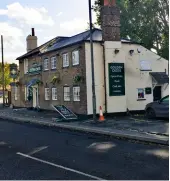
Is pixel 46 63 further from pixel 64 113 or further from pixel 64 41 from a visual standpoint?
pixel 64 113

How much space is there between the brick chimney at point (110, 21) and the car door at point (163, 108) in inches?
240

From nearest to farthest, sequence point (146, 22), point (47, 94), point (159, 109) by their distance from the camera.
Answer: point (159, 109) → point (47, 94) → point (146, 22)

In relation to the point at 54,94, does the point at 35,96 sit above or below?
below

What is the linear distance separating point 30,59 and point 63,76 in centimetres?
742

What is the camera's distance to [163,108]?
58.6 ft

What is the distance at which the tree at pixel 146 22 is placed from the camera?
114 feet

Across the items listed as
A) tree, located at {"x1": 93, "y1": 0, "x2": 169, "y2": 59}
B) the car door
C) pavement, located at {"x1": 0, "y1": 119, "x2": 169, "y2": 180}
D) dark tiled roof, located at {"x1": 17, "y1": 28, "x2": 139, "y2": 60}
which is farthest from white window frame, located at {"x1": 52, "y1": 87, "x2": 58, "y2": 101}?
tree, located at {"x1": 93, "y1": 0, "x2": 169, "y2": 59}

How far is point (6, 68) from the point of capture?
237ft

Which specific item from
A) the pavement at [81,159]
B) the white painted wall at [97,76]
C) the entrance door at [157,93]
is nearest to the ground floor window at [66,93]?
the white painted wall at [97,76]

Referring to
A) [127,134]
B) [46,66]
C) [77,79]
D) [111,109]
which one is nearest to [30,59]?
[46,66]

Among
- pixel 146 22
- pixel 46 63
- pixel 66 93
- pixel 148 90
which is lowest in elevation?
pixel 66 93

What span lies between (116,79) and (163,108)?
16.4 ft

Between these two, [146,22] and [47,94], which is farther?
[146,22]

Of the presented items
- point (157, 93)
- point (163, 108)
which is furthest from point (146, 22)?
point (163, 108)
